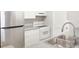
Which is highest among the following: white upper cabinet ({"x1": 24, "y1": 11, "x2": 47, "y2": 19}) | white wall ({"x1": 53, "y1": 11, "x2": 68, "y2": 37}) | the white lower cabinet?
white upper cabinet ({"x1": 24, "y1": 11, "x2": 47, "y2": 19})

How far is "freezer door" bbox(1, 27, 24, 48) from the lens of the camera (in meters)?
1.11

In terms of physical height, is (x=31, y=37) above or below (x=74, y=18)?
below

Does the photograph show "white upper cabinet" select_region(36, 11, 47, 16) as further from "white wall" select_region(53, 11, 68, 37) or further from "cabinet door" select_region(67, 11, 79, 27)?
"cabinet door" select_region(67, 11, 79, 27)

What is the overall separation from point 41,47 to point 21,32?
1.05 feet

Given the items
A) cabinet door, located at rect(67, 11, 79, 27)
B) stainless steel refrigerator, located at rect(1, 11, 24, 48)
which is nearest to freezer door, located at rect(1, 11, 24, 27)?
stainless steel refrigerator, located at rect(1, 11, 24, 48)

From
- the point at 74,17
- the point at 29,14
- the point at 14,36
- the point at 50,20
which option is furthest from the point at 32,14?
the point at 74,17

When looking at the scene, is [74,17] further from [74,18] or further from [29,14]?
[29,14]

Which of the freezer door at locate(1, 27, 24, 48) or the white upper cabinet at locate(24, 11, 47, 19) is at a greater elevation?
the white upper cabinet at locate(24, 11, 47, 19)

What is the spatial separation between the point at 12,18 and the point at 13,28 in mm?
126

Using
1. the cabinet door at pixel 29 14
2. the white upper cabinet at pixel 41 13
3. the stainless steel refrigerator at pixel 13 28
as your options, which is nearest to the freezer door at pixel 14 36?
the stainless steel refrigerator at pixel 13 28

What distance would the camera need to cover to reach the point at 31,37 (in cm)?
113

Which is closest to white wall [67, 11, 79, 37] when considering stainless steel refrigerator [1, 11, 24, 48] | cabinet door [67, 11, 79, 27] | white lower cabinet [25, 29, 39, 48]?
cabinet door [67, 11, 79, 27]

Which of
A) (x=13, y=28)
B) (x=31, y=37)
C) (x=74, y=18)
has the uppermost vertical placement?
(x=74, y=18)
